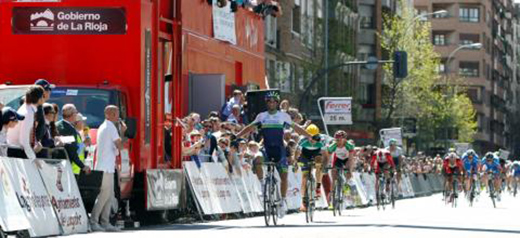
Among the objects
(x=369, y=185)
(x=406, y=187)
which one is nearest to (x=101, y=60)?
(x=369, y=185)

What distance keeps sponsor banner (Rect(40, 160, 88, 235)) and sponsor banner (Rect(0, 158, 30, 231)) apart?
1.46 metres

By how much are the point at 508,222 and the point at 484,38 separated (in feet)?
389

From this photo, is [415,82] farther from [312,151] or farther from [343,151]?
[312,151]

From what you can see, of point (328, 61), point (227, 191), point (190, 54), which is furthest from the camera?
point (328, 61)

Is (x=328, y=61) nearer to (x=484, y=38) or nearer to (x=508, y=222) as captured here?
(x=508, y=222)

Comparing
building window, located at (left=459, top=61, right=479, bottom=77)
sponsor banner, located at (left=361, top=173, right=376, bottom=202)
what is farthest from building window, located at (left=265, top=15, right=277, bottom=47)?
building window, located at (left=459, top=61, right=479, bottom=77)

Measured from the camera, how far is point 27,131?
18766mm

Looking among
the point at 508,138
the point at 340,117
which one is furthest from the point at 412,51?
the point at 508,138

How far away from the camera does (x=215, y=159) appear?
26.9m

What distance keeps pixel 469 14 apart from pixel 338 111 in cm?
9776

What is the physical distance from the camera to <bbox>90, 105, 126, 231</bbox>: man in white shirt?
20906 millimetres

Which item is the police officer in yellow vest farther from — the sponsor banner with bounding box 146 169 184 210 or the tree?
the tree

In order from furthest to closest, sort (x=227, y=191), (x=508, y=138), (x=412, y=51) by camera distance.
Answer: (x=508, y=138), (x=412, y=51), (x=227, y=191)

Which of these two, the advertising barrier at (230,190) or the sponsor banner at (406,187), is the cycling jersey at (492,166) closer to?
the sponsor banner at (406,187)
